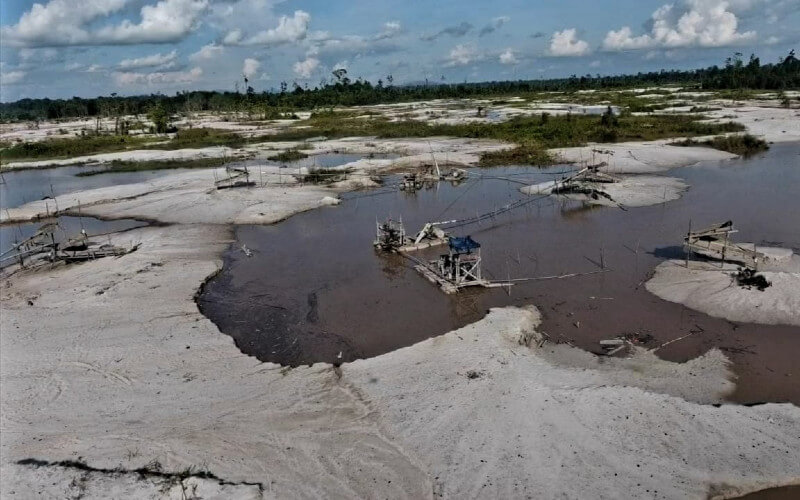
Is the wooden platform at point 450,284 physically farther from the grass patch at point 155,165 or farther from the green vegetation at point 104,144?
the green vegetation at point 104,144

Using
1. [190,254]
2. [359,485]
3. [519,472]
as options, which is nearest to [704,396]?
[519,472]

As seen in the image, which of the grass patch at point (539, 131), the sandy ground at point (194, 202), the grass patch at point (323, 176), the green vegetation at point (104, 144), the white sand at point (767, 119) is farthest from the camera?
the green vegetation at point (104, 144)

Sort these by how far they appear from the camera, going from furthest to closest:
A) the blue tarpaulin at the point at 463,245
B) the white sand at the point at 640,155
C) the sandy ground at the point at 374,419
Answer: the white sand at the point at 640,155 < the blue tarpaulin at the point at 463,245 < the sandy ground at the point at 374,419

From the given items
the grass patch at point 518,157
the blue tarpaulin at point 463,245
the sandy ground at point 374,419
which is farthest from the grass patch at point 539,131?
the sandy ground at point 374,419

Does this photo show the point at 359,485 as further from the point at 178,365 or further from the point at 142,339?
the point at 142,339

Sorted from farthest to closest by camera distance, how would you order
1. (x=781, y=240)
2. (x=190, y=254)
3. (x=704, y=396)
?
(x=190, y=254)
(x=781, y=240)
(x=704, y=396)

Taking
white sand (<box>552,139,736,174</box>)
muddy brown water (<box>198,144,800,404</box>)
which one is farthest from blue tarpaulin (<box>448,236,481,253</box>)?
white sand (<box>552,139,736,174</box>)

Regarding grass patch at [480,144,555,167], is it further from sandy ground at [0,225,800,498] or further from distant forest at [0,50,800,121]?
distant forest at [0,50,800,121]
